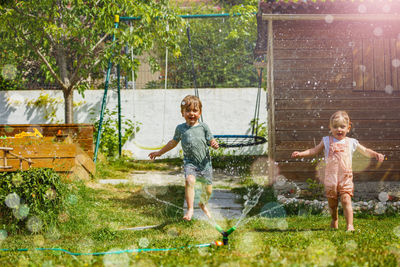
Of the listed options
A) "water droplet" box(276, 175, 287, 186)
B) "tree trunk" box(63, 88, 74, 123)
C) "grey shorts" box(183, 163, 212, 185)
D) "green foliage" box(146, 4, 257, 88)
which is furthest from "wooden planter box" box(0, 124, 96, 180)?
"green foliage" box(146, 4, 257, 88)

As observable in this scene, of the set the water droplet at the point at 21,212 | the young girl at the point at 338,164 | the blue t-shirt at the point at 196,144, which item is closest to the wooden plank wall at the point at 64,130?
the water droplet at the point at 21,212

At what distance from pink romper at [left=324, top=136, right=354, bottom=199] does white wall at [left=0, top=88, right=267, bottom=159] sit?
268 inches

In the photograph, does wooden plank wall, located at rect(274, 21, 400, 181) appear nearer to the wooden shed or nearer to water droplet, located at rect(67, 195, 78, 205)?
the wooden shed

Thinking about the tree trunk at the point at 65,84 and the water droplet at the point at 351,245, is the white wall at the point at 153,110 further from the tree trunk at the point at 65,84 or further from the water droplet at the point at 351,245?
the water droplet at the point at 351,245

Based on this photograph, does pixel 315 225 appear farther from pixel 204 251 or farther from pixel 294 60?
pixel 294 60

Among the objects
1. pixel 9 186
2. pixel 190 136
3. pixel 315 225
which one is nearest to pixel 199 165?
pixel 190 136

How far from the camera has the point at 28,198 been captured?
4.64 m

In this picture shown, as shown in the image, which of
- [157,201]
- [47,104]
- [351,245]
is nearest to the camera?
[351,245]

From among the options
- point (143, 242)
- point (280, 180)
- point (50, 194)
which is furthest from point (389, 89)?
point (50, 194)

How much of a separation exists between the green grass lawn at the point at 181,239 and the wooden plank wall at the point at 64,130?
1798 millimetres

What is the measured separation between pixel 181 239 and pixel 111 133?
7.46 m

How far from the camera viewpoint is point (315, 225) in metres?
4.82

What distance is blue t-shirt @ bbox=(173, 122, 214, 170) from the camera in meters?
4.77

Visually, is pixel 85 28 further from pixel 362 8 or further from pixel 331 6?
pixel 362 8
